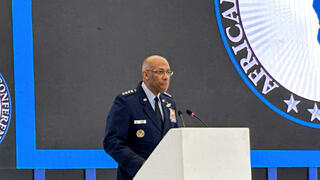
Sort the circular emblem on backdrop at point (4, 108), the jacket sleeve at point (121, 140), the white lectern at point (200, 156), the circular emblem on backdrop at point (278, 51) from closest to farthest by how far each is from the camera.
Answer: the white lectern at point (200, 156) < the jacket sleeve at point (121, 140) < the circular emblem on backdrop at point (4, 108) < the circular emblem on backdrop at point (278, 51)

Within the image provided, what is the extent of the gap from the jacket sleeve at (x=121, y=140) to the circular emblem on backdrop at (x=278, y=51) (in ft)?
6.19

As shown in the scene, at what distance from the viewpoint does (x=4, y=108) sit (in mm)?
3928

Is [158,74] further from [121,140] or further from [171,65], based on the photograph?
[171,65]

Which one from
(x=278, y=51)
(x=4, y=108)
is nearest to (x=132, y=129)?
(x=4, y=108)

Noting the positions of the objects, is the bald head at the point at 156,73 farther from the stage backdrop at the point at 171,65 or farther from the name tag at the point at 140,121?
the stage backdrop at the point at 171,65

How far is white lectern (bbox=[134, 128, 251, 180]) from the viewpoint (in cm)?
229

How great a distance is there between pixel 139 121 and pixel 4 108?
56.1 inches

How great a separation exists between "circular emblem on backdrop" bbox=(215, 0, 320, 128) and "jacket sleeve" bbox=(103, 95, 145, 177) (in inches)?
74.3

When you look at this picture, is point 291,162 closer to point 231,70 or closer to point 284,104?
point 284,104

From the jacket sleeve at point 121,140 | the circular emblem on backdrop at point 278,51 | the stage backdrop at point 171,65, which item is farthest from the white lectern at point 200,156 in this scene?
the circular emblem on backdrop at point 278,51

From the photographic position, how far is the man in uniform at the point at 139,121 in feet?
9.11

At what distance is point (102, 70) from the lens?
4.18 meters

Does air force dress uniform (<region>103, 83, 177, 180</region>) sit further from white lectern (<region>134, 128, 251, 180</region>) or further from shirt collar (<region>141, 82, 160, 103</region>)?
white lectern (<region>134, 128, 251, 180</region>)

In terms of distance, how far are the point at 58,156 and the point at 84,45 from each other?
0.84 m
